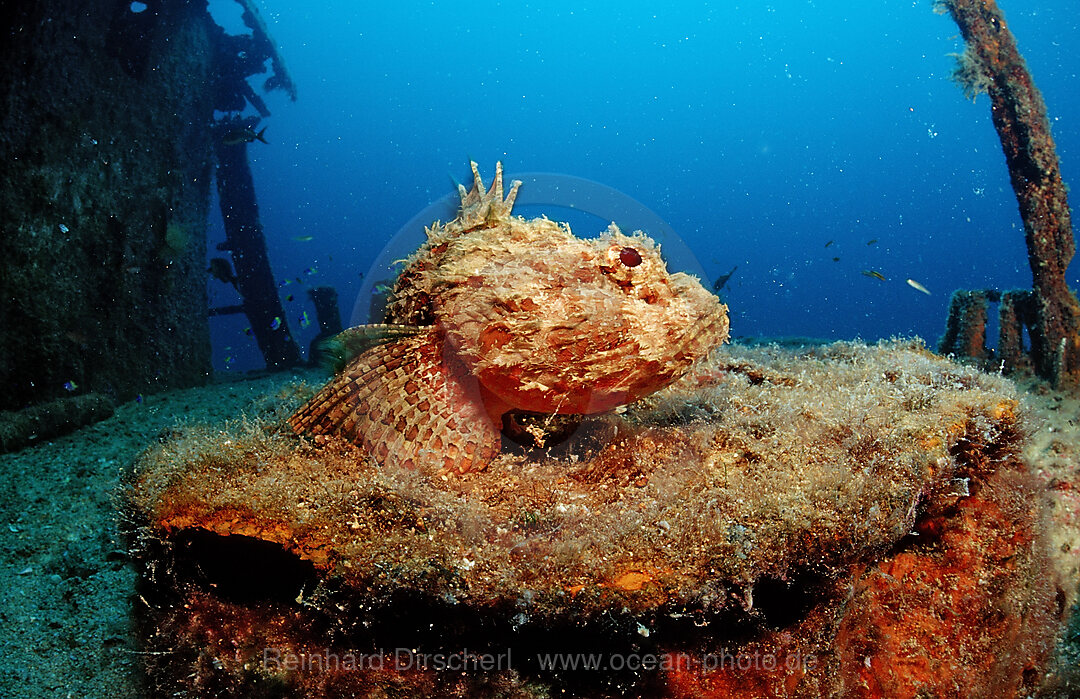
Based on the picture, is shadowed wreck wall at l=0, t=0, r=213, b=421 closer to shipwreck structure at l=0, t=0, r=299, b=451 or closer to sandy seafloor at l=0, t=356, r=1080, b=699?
shipwreck structure at l=0, t=0, r=299, b=451

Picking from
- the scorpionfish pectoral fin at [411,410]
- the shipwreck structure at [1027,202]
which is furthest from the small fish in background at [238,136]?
the shipwreck structure at [1027,202]

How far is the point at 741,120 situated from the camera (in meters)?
88.2

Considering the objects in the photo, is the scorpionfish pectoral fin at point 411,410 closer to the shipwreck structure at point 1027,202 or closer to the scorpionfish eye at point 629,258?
the scorpionfish eye at point 629,258

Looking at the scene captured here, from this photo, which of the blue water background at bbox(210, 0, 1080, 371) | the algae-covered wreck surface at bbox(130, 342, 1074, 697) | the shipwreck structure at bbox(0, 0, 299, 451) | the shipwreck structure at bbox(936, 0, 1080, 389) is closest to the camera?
the algae-covered wreck surface at bbox(130, 342, 1074, 697)

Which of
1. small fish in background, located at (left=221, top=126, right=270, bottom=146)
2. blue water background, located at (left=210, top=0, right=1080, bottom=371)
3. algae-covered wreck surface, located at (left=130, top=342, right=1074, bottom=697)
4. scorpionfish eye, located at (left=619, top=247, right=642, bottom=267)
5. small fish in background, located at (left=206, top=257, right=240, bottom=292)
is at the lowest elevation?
algae-covered wreck surface, located at (left=130, top=342, right=1074, bottom=697)

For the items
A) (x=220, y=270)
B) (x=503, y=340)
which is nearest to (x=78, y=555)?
(x=503, y=340)

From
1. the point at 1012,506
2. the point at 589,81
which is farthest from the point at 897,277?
the point at 1012,506

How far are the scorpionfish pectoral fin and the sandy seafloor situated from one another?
1.16 m

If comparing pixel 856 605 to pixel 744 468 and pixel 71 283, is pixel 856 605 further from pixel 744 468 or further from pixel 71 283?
pixel 71 283

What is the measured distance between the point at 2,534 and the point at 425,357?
4236 millimetres

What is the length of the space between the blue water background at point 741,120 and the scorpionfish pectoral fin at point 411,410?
79.4 m

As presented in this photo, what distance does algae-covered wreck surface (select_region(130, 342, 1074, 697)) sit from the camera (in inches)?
72.3

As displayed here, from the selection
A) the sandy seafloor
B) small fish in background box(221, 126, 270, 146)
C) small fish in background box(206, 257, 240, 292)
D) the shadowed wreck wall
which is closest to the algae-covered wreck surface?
the sandy seafloor

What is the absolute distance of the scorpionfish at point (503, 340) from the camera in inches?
95.3
